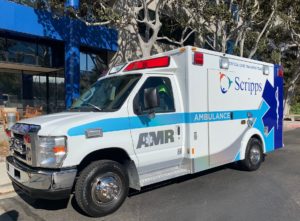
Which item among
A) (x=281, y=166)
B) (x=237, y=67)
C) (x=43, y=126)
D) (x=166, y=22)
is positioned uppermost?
(x=166, y=22)

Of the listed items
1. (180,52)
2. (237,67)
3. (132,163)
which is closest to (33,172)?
(132,163)

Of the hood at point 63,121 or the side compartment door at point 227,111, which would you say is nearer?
the hood at point 63,121

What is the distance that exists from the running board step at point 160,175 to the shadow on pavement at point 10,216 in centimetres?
206

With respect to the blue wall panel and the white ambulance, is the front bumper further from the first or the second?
the blue wall panel

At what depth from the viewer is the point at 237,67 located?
7.66 meters

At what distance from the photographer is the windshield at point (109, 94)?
5605 mm

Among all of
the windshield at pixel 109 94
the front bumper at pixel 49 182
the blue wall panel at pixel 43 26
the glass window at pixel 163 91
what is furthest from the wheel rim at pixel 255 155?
the blue wall panel at pixel 43 26

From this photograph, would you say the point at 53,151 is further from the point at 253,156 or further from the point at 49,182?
the point at 253,156

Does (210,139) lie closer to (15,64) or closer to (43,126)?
(43,126)

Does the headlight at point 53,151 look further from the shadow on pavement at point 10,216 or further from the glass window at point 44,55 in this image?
the glass window at point 44,55

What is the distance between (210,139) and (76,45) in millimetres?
9389

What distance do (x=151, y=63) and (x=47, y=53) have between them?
1060 cm

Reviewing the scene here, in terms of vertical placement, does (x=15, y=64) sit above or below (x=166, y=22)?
below

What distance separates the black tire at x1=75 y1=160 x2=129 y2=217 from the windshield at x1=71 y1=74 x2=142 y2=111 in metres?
0.96
